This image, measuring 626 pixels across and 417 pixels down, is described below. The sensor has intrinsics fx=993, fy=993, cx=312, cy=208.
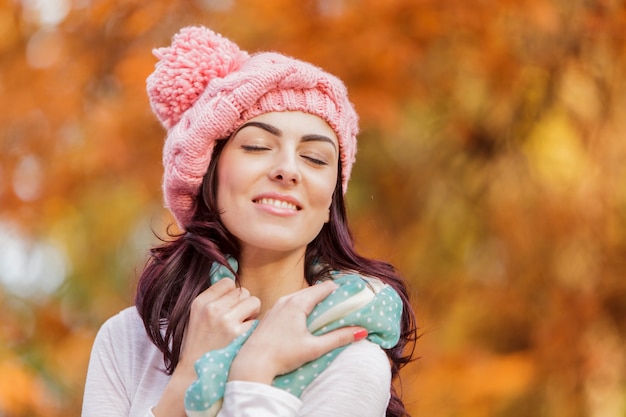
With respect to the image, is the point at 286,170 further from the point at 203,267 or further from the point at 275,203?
the point at 203,267

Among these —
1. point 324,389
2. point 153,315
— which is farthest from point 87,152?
point 324,389

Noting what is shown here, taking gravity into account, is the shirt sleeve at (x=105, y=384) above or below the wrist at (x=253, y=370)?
below

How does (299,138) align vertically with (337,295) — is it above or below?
above

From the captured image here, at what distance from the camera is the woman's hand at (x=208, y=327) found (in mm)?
1909

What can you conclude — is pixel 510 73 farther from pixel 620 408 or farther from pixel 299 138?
pixel 299 138

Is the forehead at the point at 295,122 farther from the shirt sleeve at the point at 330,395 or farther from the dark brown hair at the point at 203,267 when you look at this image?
the shirt sleeve at the point at 330,395

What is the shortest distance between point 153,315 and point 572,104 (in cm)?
276

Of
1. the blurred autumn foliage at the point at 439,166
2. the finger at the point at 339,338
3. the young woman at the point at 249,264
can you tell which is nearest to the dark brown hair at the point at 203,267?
the young woman at the point at 249,264

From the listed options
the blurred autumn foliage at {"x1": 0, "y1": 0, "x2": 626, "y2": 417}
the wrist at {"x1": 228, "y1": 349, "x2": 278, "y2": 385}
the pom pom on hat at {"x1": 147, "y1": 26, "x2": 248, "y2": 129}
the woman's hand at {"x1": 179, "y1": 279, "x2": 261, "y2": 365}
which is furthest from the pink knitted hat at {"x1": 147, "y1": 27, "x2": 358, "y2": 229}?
the blurred autumn foliage at {"x1": 0, "y1": 0, "x2": 626, "y2": 417}

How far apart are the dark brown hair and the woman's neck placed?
0.17ft

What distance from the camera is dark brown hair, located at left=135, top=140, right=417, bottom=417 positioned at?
2.04m

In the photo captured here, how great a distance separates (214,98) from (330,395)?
640mm

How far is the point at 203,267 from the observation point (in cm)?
210

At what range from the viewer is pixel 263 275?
6.74 feet
